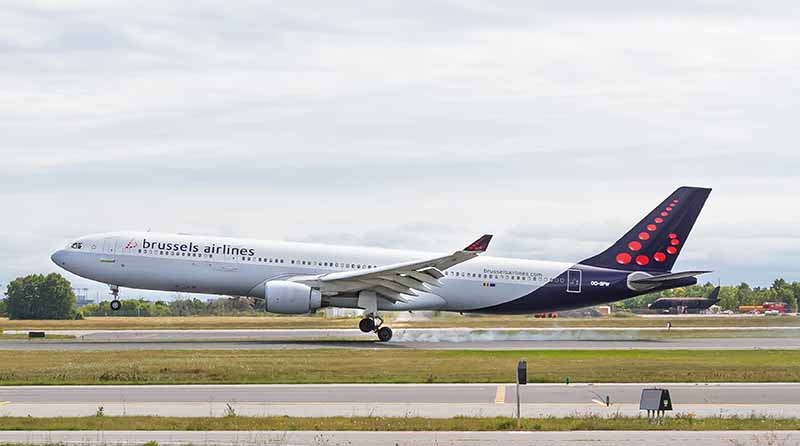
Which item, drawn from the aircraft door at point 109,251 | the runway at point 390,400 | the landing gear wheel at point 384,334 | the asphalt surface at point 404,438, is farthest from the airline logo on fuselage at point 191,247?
the asphalt surface at point 404,438

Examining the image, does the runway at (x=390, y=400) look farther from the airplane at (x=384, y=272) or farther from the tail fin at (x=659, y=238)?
the tail fin at (x=659, y=238)

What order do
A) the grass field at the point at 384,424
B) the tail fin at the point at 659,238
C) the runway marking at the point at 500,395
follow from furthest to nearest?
1. the tail fin at the point at 659,238
2. the runway marking at the point at 500,395
3. the grass field at the point at 384,424

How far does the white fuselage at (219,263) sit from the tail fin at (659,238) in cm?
686

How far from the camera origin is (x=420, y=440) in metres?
17.0

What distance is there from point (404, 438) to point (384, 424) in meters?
1.71

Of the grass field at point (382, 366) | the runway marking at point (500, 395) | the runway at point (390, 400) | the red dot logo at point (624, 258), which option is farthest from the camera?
Answer: the red dot logo at point (624, 258)

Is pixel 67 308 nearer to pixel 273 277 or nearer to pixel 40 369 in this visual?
pixel 273 277

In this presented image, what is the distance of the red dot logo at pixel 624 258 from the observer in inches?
1880

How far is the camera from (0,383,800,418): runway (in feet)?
68.6

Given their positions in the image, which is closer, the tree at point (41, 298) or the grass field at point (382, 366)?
the grass field at point (382, 366)

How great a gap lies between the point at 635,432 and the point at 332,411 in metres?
6.17

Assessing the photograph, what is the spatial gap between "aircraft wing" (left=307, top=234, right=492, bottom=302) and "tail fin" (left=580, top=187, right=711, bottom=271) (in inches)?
338

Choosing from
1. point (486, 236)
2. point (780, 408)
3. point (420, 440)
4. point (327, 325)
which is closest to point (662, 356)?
point (486, 236)

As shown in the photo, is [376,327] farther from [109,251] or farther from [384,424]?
[384,424]
